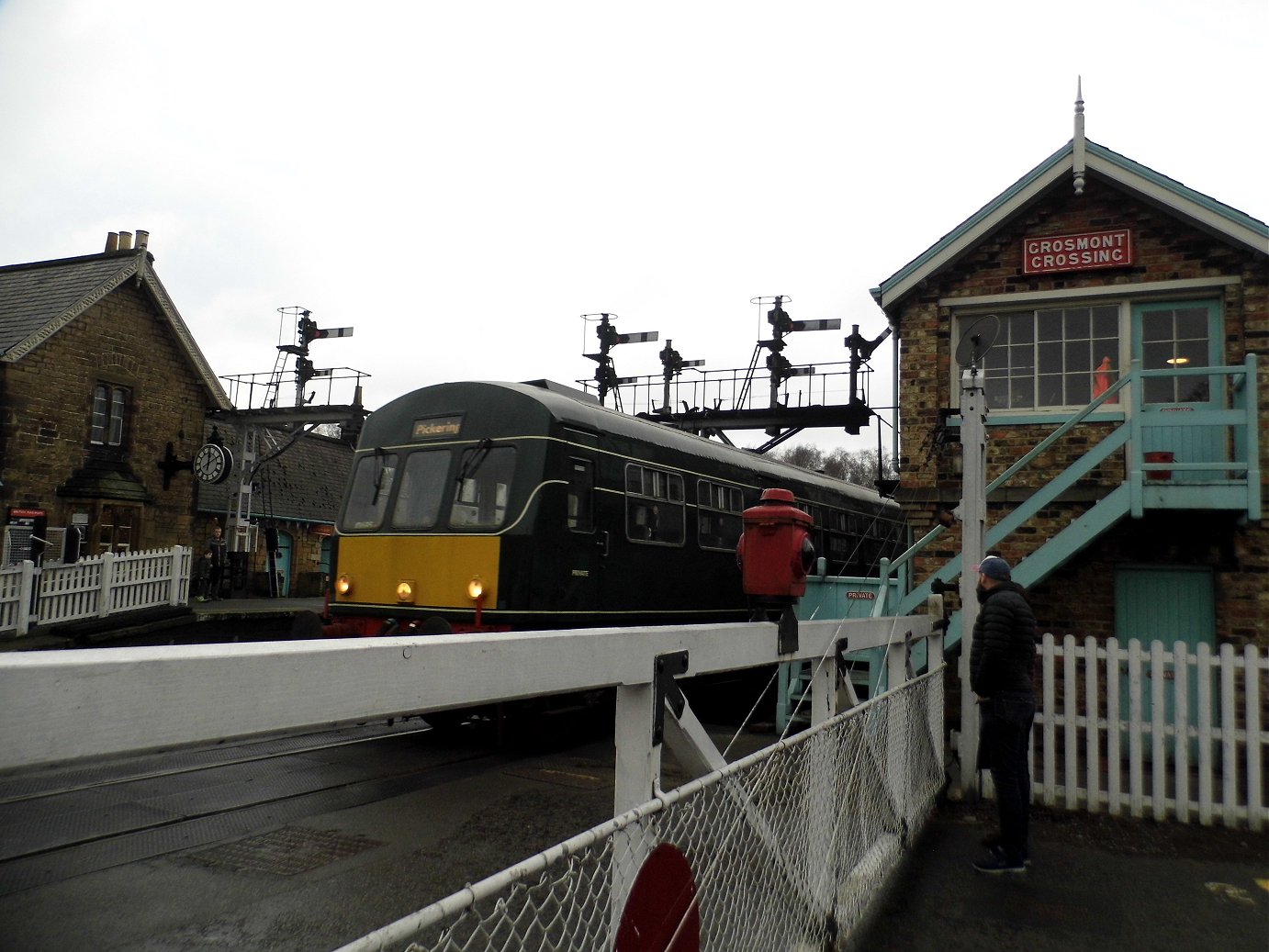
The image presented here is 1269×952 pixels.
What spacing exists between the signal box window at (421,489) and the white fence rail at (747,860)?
460 centimetres

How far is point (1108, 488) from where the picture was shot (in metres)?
9.23

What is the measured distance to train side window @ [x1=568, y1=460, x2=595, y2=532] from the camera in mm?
9000

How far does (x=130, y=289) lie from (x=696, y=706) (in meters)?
17.6

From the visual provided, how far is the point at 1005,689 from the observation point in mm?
5559

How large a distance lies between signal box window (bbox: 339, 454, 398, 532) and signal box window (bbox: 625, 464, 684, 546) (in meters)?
2.48

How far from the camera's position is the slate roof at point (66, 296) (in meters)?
19.5

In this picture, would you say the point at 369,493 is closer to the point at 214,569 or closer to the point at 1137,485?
the point at 1137,485

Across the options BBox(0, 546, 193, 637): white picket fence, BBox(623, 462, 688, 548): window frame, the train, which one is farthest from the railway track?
BBox(0, 546, 193, 637): white picket fence

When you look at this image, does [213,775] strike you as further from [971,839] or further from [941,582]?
[941,582]

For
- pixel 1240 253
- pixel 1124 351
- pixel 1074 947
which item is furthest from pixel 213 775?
pixel 1240 253

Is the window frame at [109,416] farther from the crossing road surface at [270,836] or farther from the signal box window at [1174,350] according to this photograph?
the signal box window at [1174,350]

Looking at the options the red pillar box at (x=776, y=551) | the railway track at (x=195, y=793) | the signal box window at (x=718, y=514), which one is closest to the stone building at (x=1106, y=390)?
the signal box window at (x=718, y=514)

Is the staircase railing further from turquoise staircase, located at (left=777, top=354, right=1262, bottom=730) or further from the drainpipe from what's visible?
the drainpipe

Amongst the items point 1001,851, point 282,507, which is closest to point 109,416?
point 282,507
